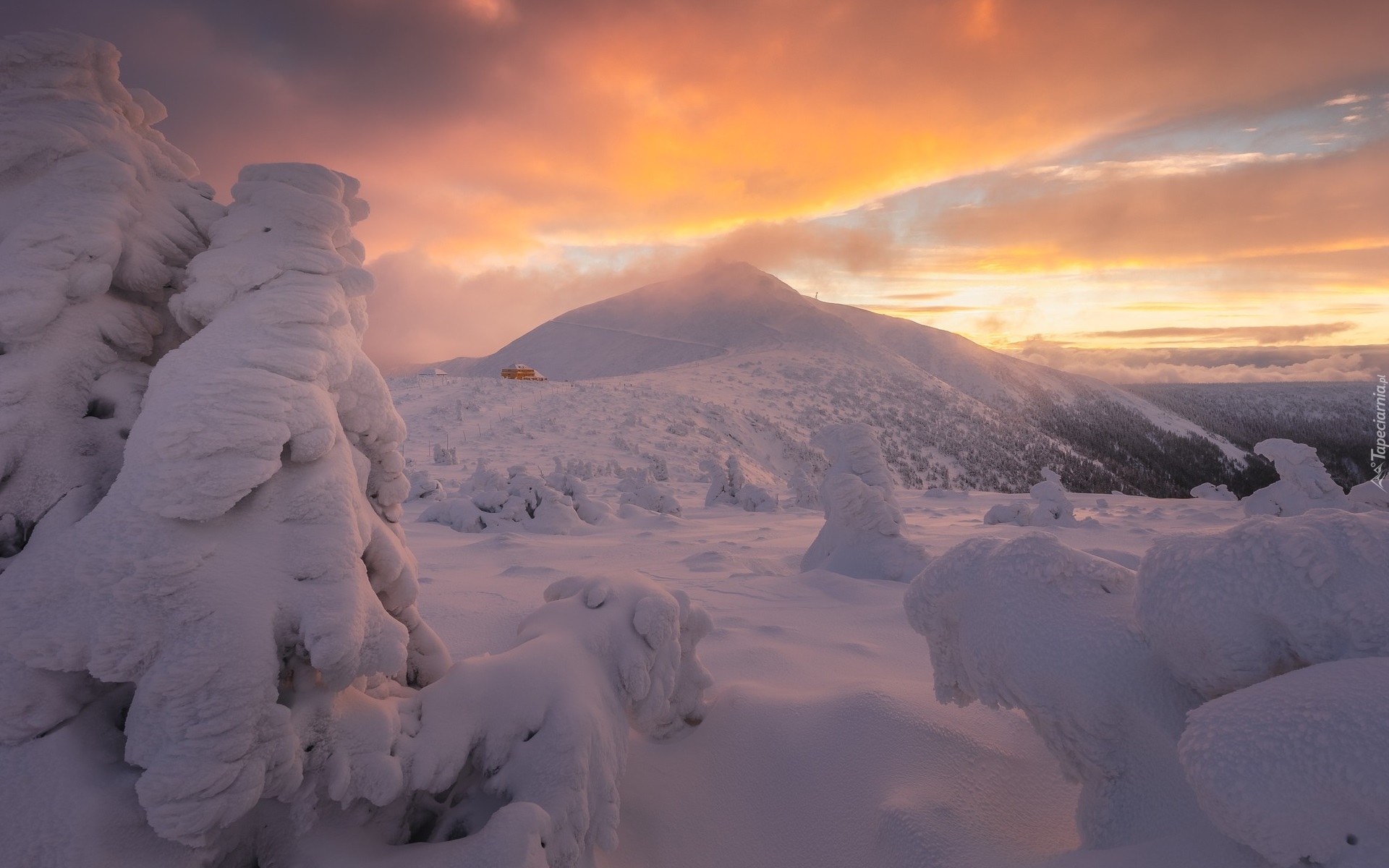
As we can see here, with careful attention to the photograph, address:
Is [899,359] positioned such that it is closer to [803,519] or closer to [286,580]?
[803,519]

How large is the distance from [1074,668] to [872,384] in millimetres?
43132

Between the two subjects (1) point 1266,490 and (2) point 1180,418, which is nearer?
(1) point 1266,490

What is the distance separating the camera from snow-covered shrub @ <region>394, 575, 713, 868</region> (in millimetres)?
1875

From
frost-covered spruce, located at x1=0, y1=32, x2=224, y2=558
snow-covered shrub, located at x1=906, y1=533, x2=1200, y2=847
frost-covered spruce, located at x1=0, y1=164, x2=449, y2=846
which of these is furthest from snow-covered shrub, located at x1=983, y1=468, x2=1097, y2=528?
frost-covered spruce, located at x1=0, y1=32, x2=224, y2=558

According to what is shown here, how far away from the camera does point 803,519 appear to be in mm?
9891

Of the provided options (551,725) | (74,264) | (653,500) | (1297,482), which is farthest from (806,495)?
(74,264)

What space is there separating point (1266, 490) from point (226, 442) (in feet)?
43.2

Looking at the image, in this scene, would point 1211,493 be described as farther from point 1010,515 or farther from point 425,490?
point 425,490

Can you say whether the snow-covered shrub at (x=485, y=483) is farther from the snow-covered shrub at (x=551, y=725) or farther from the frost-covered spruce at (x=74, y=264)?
the snow-covered shrub at (x=551, y=725)

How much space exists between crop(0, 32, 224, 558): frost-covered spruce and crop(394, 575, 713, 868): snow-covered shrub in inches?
56.5

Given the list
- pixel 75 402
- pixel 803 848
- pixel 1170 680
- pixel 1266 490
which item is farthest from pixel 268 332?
pixel 1266 490

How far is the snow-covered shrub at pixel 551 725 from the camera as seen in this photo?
1.88 meters

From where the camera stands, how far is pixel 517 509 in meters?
7.76

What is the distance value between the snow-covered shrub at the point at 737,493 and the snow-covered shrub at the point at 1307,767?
9.47 m
